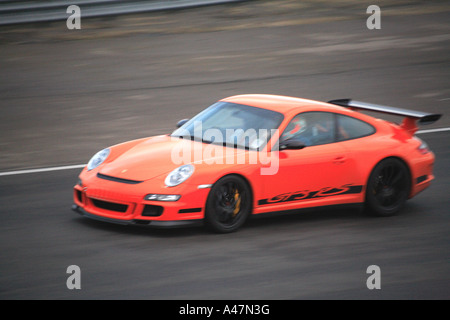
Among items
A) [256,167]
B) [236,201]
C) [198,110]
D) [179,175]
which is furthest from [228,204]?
[198,110]

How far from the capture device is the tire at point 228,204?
781 centimetres

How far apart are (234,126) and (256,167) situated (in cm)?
76

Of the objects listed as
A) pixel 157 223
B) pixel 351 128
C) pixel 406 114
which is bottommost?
pixel 157 223

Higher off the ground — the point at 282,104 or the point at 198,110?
the point at 282,104

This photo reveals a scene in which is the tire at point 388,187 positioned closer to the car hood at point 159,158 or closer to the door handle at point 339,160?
the door handle at point 339,160

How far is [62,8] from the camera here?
16.4 metres

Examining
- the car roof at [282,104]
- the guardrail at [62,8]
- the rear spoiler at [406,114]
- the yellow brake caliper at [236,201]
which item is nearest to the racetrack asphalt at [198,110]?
the yellow brake caliper at [236,201]

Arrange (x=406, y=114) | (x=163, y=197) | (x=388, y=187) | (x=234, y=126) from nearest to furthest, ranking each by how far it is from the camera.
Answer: (x=163, y=197)
(x=234, y=126)
(x=388, y=187)
(x=406, y=114)

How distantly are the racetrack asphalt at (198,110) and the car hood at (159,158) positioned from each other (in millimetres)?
606

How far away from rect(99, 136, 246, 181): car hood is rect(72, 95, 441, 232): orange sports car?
0.01m

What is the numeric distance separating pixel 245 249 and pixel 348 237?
4.16ft

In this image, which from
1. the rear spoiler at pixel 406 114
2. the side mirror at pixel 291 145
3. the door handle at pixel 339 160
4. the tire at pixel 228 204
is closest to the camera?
the tire at pixel 228 204

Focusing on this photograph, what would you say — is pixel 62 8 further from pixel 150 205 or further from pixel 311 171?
pixel 150 205

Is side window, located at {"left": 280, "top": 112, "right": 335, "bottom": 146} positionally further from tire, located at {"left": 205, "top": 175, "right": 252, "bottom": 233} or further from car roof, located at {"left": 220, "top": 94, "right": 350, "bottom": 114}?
tire, located at {"left": 205, "top": 175, "right": 252, "bottom": 233}
